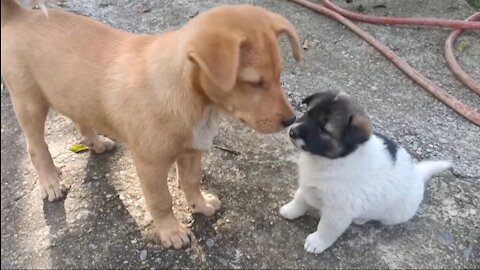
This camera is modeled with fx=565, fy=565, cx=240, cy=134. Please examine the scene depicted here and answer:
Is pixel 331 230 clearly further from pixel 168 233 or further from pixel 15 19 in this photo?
A: pixel 15 19

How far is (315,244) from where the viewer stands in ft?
10.2

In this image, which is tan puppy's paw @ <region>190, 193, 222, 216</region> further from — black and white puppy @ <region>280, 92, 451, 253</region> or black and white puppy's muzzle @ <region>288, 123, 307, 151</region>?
→ black and white puppy's muzzle @ <region>288, 123, 307, 151</region>

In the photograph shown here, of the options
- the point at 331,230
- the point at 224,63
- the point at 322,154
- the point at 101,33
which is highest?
the point at 224,63

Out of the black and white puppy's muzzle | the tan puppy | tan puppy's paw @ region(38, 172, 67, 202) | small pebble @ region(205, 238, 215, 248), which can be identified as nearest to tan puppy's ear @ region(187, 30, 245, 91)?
the tan puppy

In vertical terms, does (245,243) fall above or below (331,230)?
below

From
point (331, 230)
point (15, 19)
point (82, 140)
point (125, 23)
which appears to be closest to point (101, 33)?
point (15, 19)

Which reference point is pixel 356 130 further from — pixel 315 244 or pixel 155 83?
pixel 155 83

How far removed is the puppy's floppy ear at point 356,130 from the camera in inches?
107

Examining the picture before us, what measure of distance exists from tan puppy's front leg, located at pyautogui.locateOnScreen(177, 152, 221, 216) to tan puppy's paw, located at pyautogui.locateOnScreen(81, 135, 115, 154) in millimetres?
606

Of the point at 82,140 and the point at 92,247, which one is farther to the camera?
the point at 82,140

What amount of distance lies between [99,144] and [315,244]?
1531 mm

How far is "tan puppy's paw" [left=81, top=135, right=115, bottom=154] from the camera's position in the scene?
3633 mm

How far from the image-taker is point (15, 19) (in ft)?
9.72

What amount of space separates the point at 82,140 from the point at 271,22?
1.71 metres
